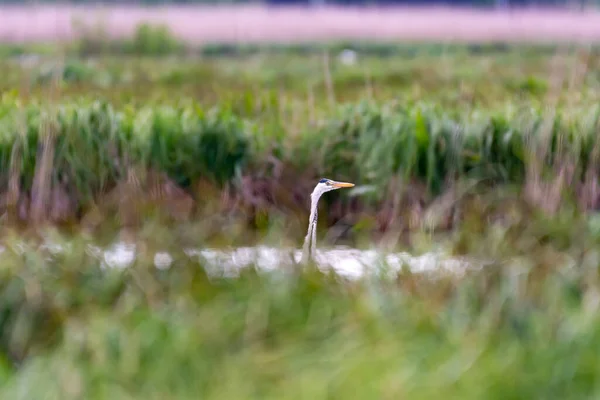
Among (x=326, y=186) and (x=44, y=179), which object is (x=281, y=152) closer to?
(x=44, y=179)

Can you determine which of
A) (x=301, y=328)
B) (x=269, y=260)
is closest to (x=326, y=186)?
(x=269, y=260)

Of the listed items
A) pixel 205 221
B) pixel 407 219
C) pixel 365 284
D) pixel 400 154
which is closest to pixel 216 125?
pixel 400 154

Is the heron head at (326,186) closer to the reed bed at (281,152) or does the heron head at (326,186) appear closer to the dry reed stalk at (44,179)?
the reed bed at (281,152)

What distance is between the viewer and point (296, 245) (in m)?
4.54

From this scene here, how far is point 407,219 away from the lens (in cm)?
559

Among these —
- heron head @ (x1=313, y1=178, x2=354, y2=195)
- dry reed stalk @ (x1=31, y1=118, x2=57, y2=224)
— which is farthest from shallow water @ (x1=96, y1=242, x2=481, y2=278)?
dry reed stalk @ (x1=31, y1=118, x2=57, y2=224)

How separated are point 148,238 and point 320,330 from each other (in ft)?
3.27

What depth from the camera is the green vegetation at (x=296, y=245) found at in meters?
3.36

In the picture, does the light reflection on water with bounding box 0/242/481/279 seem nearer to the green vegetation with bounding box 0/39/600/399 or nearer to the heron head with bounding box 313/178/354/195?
the green vegetation with bounding box 0/39/600/399

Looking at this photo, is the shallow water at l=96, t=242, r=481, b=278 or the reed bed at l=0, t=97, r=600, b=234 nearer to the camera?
the shallow water at l=96, t=242, r=481, b=278

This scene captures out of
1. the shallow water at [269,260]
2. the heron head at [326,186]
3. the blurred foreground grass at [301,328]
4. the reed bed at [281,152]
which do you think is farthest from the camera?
the reed bed at [281,152]

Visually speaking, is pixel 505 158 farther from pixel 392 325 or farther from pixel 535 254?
pixel 392 325

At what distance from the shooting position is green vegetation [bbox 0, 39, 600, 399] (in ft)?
11.0

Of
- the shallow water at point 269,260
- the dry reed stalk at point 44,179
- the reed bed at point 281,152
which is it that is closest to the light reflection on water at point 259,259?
the shallow water at point 269,260
